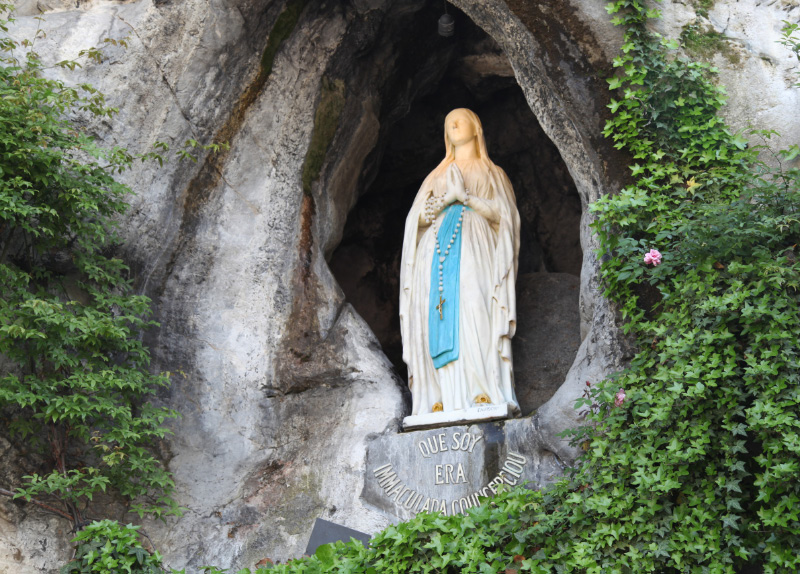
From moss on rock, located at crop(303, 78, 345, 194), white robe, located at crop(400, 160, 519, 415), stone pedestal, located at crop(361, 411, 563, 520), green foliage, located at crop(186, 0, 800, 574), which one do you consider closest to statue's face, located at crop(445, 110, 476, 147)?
white robe, located at crop(400, 160, 519, 415)

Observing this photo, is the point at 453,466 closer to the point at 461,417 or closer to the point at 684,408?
the point at 461,417

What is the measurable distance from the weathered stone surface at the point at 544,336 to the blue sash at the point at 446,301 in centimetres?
79

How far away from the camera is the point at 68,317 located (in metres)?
5.85

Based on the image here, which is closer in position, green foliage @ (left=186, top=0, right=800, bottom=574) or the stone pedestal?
green foliage @ (left=186, top=0, right=800, bottom=574)

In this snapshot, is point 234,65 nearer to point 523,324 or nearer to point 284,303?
point 284,303

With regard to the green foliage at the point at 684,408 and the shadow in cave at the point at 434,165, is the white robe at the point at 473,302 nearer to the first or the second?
the green foliage at the point at 684,408

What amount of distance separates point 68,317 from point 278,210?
5.65 ft

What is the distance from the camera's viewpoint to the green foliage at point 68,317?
580 cm

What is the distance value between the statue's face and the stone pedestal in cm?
213

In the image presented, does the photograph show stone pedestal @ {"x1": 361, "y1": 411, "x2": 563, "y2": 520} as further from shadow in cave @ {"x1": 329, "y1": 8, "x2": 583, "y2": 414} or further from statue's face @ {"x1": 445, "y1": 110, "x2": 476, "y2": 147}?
statue's face @ {"x1": 445, "y1": 110, "x2": 476, "y2": 147}

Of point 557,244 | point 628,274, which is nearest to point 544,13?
point 628,274

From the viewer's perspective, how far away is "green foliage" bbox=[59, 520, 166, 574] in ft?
15.9

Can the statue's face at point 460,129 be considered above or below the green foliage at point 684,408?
above

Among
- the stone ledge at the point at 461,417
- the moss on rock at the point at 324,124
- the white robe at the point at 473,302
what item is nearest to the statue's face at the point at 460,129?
the white robe at the point at 473,302
